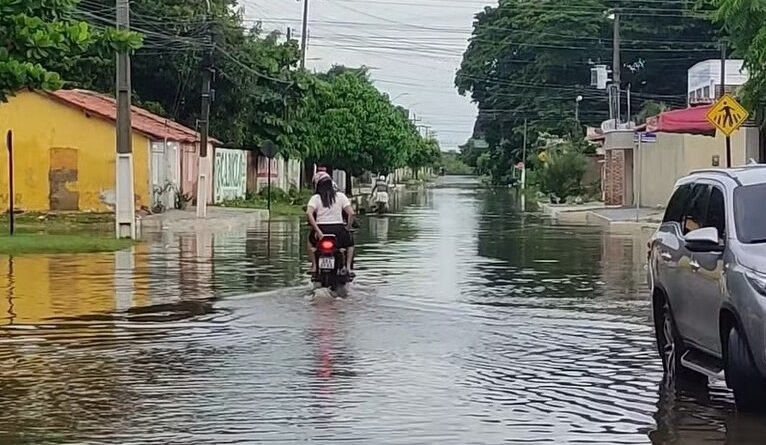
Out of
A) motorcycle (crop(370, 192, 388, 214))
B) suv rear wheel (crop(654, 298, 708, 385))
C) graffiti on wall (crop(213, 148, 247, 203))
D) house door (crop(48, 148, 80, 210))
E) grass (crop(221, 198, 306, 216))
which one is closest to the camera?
suv rear wheel (crop(654, 298, 708, 385))

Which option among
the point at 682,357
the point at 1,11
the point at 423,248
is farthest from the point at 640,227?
the point at 682,357

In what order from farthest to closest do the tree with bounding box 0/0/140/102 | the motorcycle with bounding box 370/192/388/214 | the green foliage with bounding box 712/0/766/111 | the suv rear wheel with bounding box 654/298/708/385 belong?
1. the motorcycle with bounding box 370/192/388/214
2. the green foliage with bounding box 712/0/766/111
3. the tree with bounding box 0/0/140/102
4. the suv rear wheel with bounding box 654/298/708/385

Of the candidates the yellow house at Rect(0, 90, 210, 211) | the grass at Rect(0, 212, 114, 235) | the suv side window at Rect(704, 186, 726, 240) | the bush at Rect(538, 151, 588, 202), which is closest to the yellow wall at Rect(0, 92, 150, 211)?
the yellow house at Rect(0, 90, 210, 211)

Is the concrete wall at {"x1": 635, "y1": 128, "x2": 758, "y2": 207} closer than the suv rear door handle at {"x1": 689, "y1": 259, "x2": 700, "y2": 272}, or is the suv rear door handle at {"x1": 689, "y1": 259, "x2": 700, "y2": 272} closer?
the suv rear door handle at {"x1": 689, "y1": 259, "x2": 700, "y2": 272}

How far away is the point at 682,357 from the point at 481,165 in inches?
6532

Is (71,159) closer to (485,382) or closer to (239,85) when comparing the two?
(239,85)

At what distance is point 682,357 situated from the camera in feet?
37.8

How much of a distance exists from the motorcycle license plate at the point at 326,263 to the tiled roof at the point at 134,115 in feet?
82.6

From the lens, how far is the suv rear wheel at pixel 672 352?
38.2 feet

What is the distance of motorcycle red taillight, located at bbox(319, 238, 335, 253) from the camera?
18.3 metres

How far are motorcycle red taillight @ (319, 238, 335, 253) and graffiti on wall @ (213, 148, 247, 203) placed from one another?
37137 millimetres

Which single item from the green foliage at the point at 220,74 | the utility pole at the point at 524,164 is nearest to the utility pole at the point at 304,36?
the green foliage at the point at 220,74

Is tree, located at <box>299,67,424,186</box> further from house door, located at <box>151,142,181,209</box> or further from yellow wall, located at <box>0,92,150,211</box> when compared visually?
yellow wall, located at <box>0,92,150,211</box>

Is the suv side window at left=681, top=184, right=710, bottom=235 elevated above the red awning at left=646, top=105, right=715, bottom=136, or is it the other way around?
the red awning at left=646, top=105, right=715, bottom=136
